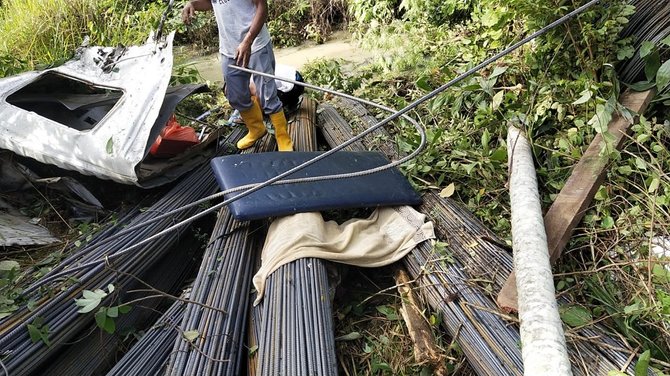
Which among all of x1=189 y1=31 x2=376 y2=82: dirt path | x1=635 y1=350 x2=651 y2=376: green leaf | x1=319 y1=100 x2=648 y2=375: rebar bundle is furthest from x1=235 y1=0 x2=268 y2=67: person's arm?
x1=189 y1=31 x2=376 y2=82: dirt path

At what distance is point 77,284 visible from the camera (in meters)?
2.02

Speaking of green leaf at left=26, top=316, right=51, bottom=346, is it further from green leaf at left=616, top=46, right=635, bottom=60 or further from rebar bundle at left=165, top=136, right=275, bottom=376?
green leaf at left=616, top=46, right=635, bottom=60

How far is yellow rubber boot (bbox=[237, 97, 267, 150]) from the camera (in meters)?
3.19

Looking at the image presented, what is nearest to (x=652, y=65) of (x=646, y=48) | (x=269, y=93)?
(x=646, y=48)

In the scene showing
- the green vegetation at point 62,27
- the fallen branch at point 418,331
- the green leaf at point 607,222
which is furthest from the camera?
the green vegetation at point 62,27

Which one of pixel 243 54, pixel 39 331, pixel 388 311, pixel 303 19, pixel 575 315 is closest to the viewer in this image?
pixel 575 315

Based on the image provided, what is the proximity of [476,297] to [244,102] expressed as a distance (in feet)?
6.45

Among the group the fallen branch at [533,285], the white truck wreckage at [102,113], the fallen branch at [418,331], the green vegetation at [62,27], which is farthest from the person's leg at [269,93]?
the green vegetation at [62,27]

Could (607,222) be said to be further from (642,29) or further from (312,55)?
(312,55)

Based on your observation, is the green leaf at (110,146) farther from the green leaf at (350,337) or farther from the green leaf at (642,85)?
the green leaf at (642,85)

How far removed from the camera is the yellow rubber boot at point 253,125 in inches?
126

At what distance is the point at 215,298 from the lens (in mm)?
1976

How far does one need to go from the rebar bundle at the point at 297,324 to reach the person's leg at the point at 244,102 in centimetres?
147

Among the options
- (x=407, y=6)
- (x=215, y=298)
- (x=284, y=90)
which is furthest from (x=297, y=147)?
(x=407, y=6)
